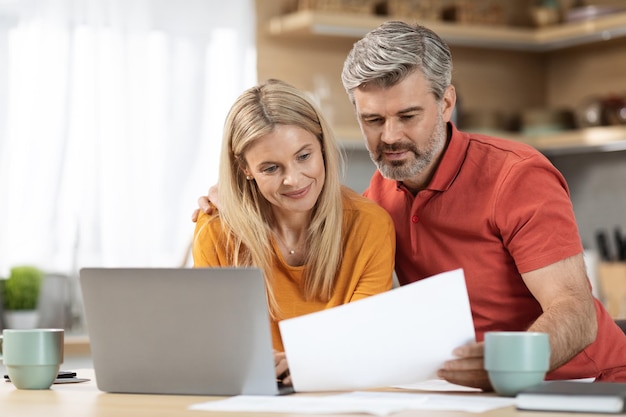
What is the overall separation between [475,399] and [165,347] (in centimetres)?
51

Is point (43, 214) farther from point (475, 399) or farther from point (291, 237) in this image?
point (475, 399)

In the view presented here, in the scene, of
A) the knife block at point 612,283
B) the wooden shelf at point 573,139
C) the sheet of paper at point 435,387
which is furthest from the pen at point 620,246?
the sheet of paper at point 435,387

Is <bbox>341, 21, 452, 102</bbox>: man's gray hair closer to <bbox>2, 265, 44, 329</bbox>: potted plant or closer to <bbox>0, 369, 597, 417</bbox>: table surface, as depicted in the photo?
<bbox>0, 369, 597, 417</bbox>: table surface

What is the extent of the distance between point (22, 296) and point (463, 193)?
191cm

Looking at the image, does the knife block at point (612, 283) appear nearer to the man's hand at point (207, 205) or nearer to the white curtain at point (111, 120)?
the white curtain at point (111, 120)

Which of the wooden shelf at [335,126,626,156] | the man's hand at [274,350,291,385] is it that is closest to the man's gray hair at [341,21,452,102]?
the man's hand at [274,350,291,385]

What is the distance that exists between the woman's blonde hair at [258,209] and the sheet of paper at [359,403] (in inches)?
20.6

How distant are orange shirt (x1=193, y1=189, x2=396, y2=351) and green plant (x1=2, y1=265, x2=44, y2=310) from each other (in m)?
1.56

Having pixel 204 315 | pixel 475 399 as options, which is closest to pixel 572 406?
pixel 475 399

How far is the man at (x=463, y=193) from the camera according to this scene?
221 centimetres

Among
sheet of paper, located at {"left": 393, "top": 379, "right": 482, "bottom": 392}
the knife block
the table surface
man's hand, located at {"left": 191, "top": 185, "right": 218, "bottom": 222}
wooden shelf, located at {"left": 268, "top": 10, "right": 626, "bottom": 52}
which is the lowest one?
the knife block

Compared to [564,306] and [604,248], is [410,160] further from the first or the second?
[604,248]

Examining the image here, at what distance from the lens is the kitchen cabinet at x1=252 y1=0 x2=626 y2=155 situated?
13.8 feet

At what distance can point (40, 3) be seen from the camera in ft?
12.5
